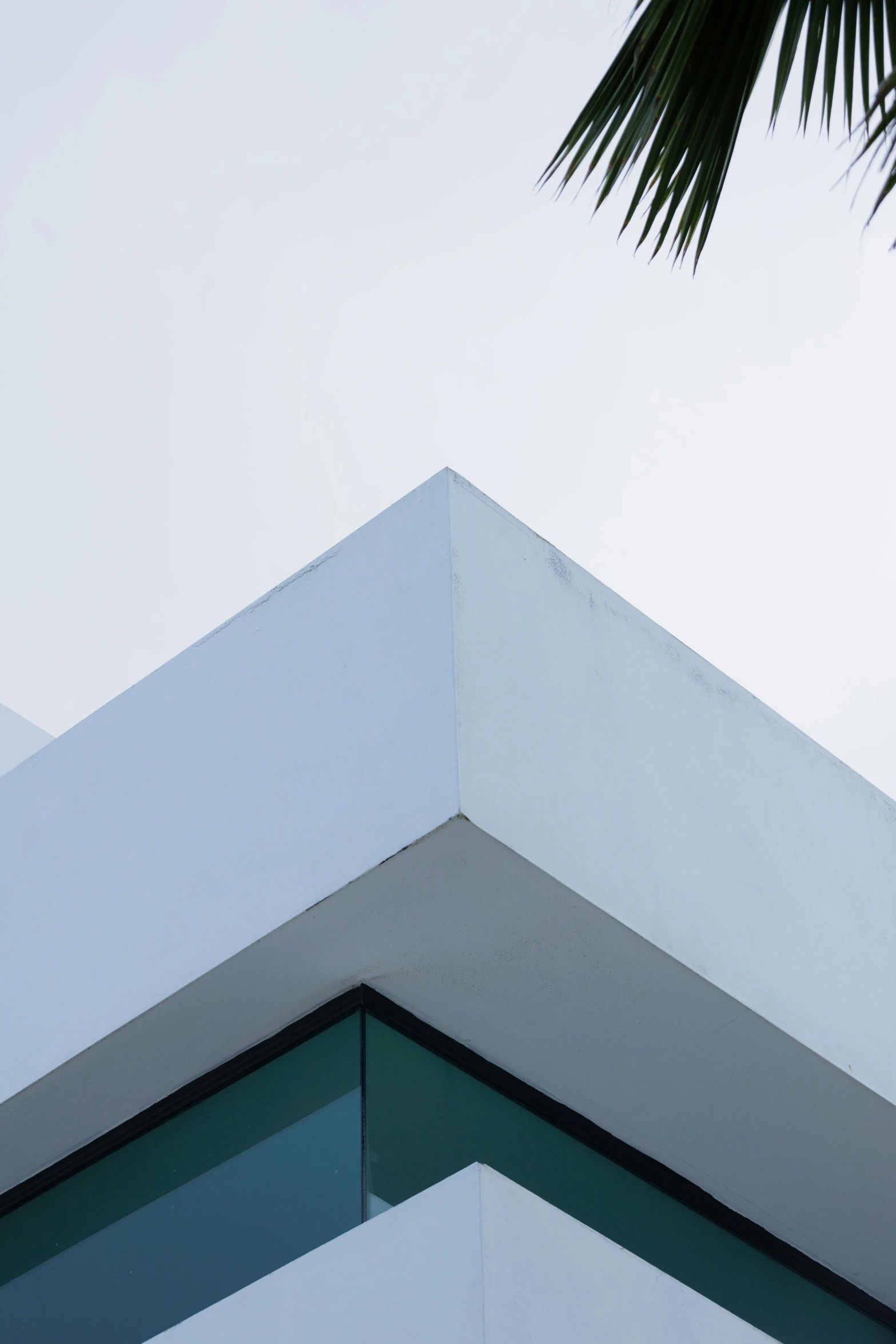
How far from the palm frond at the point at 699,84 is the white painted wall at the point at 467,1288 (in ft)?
7.59

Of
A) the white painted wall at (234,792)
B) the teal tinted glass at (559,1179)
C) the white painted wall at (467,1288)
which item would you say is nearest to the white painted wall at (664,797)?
the white painted wall at (234,792)

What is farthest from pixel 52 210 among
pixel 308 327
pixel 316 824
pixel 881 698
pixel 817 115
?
pixel 817 115

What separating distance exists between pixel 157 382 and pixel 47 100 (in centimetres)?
242

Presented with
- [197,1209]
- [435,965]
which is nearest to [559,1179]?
[435,965]

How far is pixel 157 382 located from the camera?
12.0m

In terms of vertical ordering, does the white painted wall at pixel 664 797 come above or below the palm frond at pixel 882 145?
above

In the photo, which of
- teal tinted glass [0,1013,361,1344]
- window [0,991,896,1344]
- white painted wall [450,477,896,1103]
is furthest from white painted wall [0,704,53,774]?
white painted wall [450,477,896,1103]

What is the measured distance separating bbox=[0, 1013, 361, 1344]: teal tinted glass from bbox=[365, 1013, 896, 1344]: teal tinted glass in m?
0.13

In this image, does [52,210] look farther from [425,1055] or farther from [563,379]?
[425,1055]

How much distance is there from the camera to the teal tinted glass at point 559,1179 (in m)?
4.46

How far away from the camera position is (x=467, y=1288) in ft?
11.0

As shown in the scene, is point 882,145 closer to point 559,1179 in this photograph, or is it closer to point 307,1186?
point 307,1186

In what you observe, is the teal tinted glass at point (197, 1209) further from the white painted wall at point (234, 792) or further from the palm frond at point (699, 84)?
the palm frond at point (699, 84)

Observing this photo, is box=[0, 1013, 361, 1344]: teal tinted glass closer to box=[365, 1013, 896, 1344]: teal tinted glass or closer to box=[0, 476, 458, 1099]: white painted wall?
box=[365, 1013, 896, 1344]: teal tinted glass
